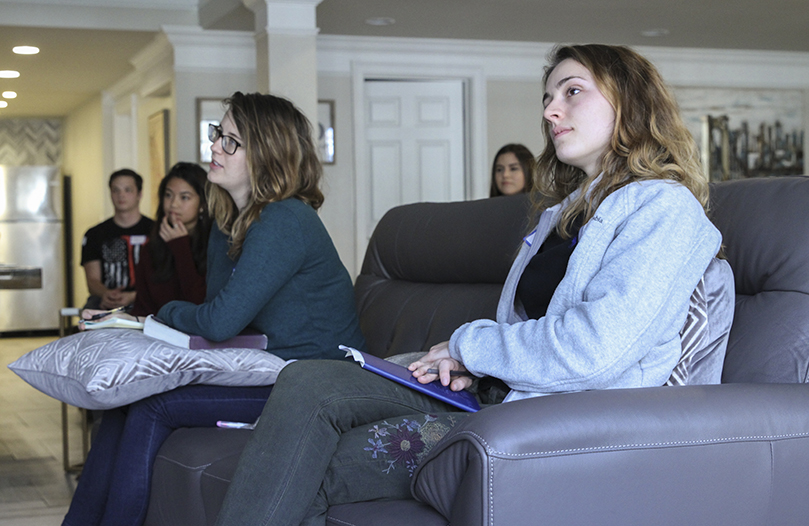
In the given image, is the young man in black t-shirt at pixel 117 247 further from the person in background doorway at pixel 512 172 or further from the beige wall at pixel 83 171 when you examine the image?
the beige wall at pixel 83 171

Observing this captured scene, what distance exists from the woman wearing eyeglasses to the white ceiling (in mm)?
3545

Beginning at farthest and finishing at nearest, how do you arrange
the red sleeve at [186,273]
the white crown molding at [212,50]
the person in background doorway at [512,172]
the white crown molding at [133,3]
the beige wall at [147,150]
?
the beige wall at [147,150] → the white crown molding at [212,50] → the white crown molding at [133,3] → the person in background doorway at [512,172] → the red sleeve at [186,273]

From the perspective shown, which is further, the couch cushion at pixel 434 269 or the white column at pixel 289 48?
the white column at pixel 289 48

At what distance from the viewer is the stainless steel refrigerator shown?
8953 mm

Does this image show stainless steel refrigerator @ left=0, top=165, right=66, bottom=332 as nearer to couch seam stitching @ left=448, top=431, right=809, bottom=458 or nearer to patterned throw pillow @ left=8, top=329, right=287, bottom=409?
patterned throw pillow @ left=8, top=329, right=287, bottom=409

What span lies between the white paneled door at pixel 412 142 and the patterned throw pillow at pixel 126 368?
481 centimetres

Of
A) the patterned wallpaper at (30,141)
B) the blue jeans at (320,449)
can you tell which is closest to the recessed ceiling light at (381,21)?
the blue jeans at (320,449)

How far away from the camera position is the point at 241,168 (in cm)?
223

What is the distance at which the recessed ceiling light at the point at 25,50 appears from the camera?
644cm

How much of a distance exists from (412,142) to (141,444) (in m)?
5.26

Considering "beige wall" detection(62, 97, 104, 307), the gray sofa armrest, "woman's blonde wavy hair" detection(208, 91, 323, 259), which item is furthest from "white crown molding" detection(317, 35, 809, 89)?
the gray sofa armrest

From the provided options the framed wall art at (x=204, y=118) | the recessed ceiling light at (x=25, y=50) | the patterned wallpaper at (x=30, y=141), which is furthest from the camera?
the patterned wallpaper at (x=30, y=141)

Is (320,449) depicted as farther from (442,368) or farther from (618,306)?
(618,306)

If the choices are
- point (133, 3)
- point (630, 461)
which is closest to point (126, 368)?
point (630, 461)
